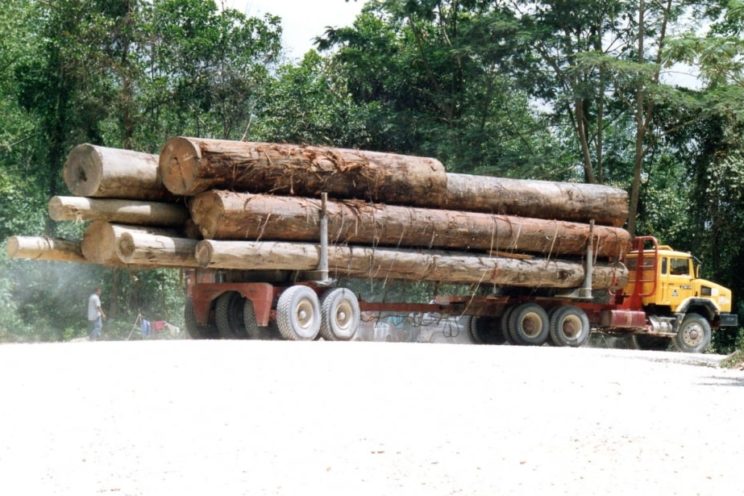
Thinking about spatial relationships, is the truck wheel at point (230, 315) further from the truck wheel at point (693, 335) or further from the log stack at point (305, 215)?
the truck wheel at point (693, 335)

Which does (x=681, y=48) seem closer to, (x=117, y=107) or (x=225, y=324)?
(x=225, y=324)

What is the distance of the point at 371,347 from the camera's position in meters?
18.0

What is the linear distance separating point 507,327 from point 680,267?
16.4 ft

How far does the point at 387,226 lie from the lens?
22.9 metres

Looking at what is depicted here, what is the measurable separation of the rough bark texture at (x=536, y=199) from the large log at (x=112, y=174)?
20.0 feet

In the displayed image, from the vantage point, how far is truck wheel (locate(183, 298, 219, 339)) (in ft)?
74.4

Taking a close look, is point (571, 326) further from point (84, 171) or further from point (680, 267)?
point (84, 171)

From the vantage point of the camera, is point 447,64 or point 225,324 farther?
point 447,64

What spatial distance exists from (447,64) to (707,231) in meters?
9.72

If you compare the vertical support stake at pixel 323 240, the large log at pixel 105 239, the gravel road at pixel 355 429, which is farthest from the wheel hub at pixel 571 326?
the gravel road at pixel 355 429

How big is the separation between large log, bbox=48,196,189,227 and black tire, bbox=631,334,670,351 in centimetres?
1267

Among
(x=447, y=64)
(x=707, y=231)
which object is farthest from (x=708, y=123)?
(x=447, y=64)

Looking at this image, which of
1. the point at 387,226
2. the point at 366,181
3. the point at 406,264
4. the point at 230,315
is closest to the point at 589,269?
the point at 406,264

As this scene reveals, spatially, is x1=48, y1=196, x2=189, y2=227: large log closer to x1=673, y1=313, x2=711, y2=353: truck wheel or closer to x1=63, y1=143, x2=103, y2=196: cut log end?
x1=63, y1=143, x2=103, y2=196: cut log end
